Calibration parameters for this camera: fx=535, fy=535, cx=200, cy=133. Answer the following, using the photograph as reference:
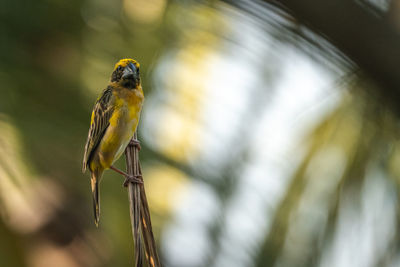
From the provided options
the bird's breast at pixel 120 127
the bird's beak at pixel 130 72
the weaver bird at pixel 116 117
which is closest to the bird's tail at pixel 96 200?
the weaver bird at pixel 116 117

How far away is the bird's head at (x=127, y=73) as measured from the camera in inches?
101

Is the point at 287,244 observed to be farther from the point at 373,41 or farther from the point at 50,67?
the point at 373,41

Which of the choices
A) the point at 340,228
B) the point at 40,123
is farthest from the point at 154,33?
the point at 340,228

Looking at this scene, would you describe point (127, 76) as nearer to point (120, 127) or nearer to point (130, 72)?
point (130, 72)

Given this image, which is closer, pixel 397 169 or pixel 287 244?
pixel 397 169

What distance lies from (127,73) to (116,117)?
1.19 feet

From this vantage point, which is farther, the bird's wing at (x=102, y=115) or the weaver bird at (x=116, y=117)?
the bird's wing at (x=102, y=115)

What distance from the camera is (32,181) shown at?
172 centimetres

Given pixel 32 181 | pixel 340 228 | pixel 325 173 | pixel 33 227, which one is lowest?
pixel 33 227

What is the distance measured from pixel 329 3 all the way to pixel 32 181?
1441 millimetres

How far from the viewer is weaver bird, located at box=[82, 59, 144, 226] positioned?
8.71 ft

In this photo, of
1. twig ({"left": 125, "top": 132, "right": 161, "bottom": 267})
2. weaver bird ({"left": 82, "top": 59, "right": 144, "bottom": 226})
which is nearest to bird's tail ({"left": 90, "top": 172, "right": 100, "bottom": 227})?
weaver bird ({"left": 82, "top": 59, "right": 144, "bottom": 226})

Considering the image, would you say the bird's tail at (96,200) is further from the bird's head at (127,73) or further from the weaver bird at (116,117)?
the bird's head at (127,73)

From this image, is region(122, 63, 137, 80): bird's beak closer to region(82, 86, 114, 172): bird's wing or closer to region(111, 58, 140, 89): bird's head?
region(111, 58, 140, 89): bird's head
